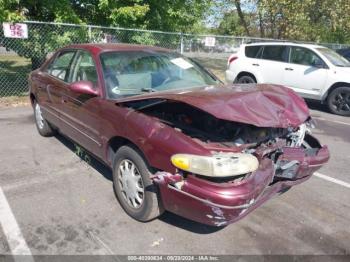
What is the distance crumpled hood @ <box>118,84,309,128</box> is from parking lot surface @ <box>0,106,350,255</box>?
1086mm

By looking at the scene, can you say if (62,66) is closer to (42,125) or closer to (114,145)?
(42,125)

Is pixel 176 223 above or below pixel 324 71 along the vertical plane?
below

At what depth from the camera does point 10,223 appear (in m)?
3.41

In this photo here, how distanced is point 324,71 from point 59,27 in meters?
6.91

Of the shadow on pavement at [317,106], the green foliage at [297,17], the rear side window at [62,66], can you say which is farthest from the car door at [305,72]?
the green foliage at [297,17]

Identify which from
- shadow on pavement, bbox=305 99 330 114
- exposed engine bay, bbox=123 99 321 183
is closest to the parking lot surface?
exposed engine bay, bbox=123 99 321 183

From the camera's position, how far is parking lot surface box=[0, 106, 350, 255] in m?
3.12

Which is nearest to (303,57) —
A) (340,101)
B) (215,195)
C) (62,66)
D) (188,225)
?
(340,101)

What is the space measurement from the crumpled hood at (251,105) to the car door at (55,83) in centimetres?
156

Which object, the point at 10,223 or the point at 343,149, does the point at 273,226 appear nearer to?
the point at 10,223

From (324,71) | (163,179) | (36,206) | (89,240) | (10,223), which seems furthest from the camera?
(324,71)

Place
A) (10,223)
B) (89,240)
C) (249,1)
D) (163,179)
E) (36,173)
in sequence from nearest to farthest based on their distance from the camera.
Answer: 1. (163,179)
2. (89,240)
3. (10,223)
4. (36,173)
5. (249,1)

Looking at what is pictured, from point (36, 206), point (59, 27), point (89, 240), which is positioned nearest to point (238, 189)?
point (89, 240)

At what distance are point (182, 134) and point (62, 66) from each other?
2852mm
